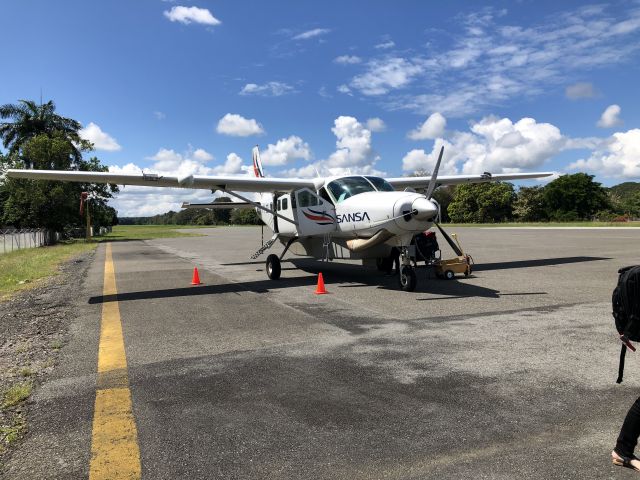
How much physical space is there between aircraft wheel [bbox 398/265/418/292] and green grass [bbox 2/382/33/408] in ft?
24.4

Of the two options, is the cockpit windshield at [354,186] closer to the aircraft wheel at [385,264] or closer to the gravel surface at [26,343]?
the aircraft wheel at [385,264]

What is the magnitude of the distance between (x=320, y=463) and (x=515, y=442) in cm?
139

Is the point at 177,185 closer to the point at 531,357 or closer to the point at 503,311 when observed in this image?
the point at 503,311

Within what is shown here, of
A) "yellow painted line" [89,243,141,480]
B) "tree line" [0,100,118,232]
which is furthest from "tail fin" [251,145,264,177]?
"tree line" [0,100,118,232]

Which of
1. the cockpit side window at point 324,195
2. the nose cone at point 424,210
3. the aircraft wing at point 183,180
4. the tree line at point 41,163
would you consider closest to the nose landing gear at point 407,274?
the nose cone at point 424,210

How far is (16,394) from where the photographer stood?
4.21m

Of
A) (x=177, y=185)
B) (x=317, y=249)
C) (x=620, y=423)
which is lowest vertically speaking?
(x=620, y=423)

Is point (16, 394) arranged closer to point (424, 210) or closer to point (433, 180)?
point (424, 210)

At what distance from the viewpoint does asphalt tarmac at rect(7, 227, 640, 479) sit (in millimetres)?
2994

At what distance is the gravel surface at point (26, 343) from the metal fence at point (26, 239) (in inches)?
919

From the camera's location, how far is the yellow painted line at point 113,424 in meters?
2.95

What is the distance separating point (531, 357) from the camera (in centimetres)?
512

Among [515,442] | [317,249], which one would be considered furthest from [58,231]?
[515,442]

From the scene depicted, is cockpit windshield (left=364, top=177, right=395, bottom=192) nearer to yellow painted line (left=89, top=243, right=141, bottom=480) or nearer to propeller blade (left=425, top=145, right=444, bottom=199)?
propeller blade (left=425, top=145, right=444, bottom=199)
